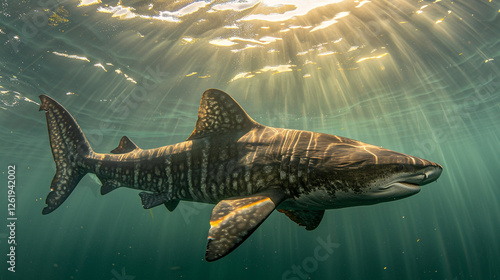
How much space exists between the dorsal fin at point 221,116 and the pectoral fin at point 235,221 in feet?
4.55

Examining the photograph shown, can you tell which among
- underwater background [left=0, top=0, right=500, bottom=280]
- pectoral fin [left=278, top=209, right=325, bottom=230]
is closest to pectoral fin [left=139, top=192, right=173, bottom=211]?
pectoral fin [left=278, top=209, right=325, bottom=230]

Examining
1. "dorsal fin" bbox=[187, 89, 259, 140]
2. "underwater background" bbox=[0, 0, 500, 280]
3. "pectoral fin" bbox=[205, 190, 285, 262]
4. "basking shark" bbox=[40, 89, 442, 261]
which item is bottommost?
"pectoral fin" bbox=[205, 190, 285, 262]

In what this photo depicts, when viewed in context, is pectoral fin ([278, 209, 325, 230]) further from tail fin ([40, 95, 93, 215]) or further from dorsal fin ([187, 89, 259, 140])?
tail fin ([40, 95, 93, 215])

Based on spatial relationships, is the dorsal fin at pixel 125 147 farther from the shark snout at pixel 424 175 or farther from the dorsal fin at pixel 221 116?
the shark snout at pixel 424 175

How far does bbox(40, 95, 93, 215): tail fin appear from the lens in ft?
16.7

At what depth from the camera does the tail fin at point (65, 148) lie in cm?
508

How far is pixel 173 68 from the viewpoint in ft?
46.4

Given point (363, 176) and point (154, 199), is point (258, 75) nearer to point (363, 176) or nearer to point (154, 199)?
point (154, 199)

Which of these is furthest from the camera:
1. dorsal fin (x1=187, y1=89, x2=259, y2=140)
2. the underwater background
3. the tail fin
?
the underwater background

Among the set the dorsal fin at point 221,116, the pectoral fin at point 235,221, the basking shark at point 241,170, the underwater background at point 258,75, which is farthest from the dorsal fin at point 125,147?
the underwater background at point 258,75

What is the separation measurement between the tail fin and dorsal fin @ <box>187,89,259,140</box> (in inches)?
114

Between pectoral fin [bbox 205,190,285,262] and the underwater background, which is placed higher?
the underwater background

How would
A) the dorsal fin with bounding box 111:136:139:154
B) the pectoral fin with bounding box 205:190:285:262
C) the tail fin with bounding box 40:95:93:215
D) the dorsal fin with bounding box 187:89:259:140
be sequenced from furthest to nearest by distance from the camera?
1. the dorsal fin with bounding box 111:136:139:154
2. the tail fin with bounding box 40:95:93:215
3. the dorsal fin with bounding box 187:89:259:140
4. the pectoral fin with bounding box 205:190:285:262

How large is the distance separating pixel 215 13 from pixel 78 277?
109ft
